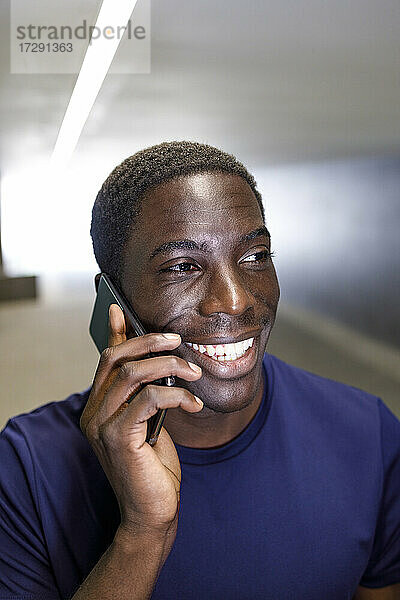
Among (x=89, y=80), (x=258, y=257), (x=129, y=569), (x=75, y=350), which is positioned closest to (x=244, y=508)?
(x=129, y=569)

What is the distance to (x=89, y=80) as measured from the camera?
100 cm

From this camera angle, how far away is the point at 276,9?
940mm

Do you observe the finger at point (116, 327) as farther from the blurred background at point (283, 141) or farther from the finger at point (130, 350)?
the blurred background at point (283, 141)

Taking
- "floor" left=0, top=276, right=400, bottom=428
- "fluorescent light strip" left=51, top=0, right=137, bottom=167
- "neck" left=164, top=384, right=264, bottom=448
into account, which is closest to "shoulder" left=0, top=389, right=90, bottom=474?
"neck" left=164, top=384, right=264, bottom=448

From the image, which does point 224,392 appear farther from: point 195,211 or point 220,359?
point 195,211

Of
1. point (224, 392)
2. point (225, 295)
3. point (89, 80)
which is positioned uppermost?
point (89, 80)

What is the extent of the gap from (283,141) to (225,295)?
18.9 inches

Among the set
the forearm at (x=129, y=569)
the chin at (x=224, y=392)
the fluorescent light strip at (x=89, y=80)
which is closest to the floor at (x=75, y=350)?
the fluorescent light strip at (x=89, y=80)

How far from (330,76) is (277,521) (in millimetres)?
660

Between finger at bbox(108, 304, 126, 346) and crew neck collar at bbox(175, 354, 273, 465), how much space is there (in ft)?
0.50

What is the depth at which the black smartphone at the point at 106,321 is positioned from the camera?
589 millimetres

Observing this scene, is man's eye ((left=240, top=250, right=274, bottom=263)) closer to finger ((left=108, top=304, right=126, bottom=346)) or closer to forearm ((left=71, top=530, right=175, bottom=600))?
finger ((left=108, top=304, right=126, bottom=346))

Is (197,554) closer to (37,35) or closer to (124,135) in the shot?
(124,135)

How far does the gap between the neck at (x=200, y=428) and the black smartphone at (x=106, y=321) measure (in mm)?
120
